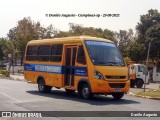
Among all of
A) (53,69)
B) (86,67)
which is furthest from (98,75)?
(53,69)

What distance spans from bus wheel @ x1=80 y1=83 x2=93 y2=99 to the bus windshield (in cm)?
113

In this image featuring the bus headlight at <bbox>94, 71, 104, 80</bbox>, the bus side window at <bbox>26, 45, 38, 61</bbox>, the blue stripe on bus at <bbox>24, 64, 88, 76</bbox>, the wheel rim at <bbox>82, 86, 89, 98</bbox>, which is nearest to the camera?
the bus headlight at <bbox>94, 71, 104, 80</bbox>

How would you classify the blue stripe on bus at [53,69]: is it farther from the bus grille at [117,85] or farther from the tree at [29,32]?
the tree at [29,32]

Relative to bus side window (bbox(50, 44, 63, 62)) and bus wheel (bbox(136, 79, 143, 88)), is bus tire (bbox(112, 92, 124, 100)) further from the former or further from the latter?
bus wheel (bbox(136, 79, 143, 88))

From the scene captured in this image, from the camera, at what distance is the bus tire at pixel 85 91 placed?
1650cm

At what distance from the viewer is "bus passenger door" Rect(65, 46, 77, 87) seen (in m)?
17.8

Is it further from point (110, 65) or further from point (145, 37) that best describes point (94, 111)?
point (145, 37)

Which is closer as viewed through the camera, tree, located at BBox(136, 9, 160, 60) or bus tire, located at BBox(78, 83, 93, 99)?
bus tire, located at BBox(78, 83, 93, 99)

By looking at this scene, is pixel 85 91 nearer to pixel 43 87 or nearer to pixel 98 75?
pixel 98 75

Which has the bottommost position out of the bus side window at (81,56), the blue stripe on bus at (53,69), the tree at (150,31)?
the blue stripe on bus at (53,69)

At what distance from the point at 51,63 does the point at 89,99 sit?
3723 mm

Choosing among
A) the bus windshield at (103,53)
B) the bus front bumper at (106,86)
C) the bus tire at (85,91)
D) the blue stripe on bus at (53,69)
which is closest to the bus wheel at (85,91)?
the bus tire at (85,91)

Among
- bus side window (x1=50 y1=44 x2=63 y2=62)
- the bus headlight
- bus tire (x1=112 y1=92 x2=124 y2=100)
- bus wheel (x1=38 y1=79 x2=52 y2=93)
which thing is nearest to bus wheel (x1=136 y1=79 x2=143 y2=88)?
bus wheel (x1=38 y1=79 x2=52 y2=93)

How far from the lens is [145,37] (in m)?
56.8
